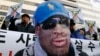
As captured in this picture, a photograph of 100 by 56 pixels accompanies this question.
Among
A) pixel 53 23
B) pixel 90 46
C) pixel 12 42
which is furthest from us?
pixel 90 46

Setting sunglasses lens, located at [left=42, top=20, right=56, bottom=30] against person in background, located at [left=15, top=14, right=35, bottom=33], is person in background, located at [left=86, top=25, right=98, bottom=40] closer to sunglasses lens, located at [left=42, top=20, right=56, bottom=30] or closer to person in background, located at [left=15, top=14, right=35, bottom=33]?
person in background, located at [left=15, top=14, right=35, bottom=33]

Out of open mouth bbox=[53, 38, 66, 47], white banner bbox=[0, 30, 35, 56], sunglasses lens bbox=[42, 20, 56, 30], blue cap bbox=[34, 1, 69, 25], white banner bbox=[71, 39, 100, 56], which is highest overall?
blue cap bbox=[34, 1, 69, 25]

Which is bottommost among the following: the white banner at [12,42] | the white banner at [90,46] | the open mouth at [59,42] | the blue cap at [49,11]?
the white banner at [90,46]

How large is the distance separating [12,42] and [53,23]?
129 centimetres

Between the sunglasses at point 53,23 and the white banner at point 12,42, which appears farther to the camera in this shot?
the white banner at point 12,42

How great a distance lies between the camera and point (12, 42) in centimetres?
267

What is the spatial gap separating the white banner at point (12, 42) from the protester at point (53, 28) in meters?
1.04

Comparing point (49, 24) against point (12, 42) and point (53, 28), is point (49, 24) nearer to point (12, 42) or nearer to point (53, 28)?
point (53, 28)

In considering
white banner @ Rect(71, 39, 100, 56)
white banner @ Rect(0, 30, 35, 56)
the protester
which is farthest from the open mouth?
white banner @ Rect(71, 39, 100, 56)

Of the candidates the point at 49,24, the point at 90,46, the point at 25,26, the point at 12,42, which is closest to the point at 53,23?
the point at 49,24

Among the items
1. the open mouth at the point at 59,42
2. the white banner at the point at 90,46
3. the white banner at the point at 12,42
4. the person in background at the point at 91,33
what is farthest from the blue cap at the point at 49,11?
the person in background at the point at 91,33

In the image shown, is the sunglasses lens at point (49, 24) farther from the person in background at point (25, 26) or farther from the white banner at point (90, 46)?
the person in background at point (25, 26)

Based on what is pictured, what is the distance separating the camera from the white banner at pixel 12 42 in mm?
2549

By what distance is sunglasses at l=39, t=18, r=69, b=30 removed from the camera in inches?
57.4
